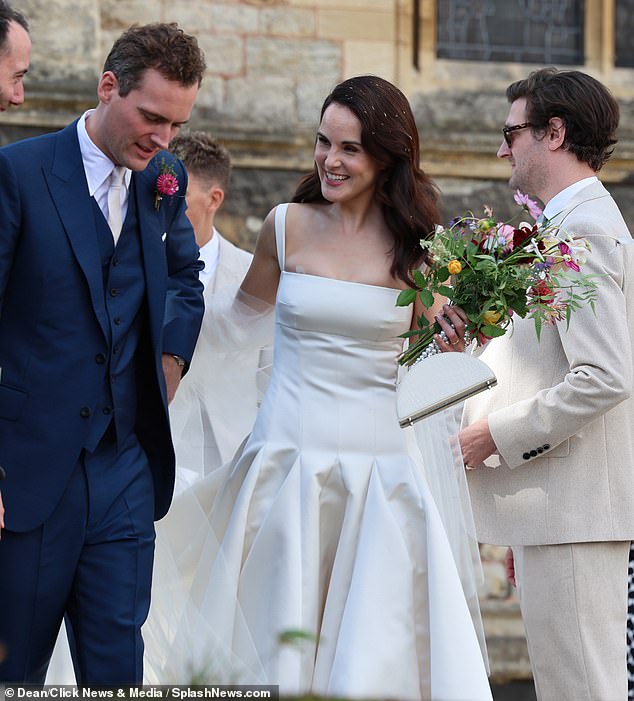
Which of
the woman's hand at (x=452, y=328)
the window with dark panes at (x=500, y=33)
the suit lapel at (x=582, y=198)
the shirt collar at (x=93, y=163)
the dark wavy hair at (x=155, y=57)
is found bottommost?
the woman's hand at (x=452, y=328)

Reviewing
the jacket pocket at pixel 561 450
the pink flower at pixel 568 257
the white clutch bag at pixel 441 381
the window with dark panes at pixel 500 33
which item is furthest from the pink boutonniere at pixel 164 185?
the window with dark panes at pixel 500 33

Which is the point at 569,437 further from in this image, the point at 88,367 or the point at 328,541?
the point at 88,367

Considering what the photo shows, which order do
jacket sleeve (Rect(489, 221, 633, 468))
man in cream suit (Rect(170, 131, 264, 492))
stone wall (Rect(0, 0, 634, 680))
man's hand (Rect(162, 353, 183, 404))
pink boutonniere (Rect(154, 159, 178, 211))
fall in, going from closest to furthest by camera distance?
pink boutonniere (Rect(154, 159, 178, 211)), man's hand (Rect(162, 353, 183, 404)), jacket sleeve (Rect(489, 221, 633, 468)), man in cream suit (Rect(170, 131, 264, 492)), stone wall (Rect(0, 0, 634, 680))

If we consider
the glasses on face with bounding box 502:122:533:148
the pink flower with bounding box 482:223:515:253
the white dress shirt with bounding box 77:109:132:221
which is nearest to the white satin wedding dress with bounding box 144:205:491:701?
the pink flower with bounding box 482:223:515:253

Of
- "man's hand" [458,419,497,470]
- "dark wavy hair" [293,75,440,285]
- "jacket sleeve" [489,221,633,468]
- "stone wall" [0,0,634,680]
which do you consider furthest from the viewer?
"stone wall" [0,0,634,680]

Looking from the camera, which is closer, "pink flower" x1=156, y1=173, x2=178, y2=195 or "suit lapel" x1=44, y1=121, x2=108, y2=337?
"suit lapel" x1=44, y1=121, x2=108, y2=337

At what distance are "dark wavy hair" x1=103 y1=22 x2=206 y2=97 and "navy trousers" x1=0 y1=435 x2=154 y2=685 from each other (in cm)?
107

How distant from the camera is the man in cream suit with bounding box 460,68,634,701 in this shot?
4930 mm

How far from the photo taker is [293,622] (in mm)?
4801

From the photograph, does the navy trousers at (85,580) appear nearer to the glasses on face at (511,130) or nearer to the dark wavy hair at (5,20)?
the dark wavy hair at (5,20)

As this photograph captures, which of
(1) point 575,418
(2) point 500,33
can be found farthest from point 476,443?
(2) point 500,33

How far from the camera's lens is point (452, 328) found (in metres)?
4.78

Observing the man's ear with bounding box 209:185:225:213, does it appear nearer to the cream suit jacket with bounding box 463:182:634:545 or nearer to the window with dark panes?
the cream suit jacket with bounding box 463:182:634:545

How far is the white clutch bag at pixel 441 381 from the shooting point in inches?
184
